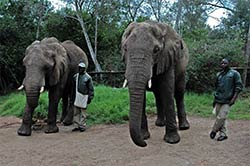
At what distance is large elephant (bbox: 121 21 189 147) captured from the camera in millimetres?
6461

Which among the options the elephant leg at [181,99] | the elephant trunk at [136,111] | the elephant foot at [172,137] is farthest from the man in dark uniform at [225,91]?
the elephant trunk at [136,111]

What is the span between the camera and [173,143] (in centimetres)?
791

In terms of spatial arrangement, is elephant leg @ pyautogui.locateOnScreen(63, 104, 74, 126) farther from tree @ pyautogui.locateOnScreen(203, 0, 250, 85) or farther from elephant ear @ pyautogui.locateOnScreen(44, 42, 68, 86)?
tree @ pyautogui.locateOnScreen(203, 0, 250, 85)

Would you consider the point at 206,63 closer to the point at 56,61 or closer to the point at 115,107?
the point at 115,107

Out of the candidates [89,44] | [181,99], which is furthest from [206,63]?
[89,44]

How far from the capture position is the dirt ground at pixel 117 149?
262 inches

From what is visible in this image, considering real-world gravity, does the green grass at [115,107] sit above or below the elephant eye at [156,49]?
below

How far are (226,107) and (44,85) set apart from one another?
13.3 ft

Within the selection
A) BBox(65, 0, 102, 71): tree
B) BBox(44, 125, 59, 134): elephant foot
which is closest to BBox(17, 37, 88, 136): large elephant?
BBox(44, 125, 59, 134): elephant foot

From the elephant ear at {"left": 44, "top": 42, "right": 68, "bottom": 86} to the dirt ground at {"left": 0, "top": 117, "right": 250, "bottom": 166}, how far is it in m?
1.33

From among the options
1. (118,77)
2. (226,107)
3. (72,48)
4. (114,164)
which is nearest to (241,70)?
(118,77)

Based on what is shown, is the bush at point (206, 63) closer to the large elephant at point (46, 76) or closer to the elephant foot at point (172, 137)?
the large elephant at point (46, 76)

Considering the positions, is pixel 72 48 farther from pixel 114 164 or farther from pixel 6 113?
pixel 114 164

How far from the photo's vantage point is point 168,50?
24.8ft
